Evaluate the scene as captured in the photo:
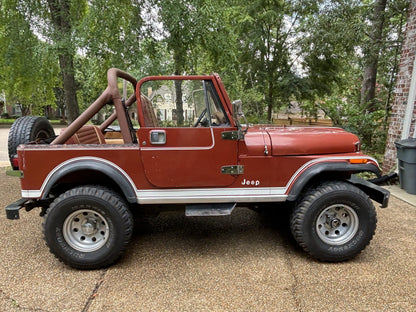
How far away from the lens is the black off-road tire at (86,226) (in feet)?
9.09

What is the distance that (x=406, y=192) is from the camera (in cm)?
516

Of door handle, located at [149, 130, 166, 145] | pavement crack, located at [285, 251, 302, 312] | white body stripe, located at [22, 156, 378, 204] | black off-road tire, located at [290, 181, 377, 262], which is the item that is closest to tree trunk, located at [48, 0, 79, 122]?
door handle, located at [149, 130, 166, 145]

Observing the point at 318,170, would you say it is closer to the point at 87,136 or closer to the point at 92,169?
the point at 92,169

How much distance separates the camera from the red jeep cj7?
2775mm

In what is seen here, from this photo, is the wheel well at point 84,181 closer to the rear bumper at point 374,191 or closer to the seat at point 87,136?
the seat at point 87,136

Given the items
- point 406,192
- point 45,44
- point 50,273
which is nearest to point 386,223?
point 406,192

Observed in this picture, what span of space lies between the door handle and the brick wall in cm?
482

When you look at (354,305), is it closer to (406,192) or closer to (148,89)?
(148,89)

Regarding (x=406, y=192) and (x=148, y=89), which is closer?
(x=148, y=89)

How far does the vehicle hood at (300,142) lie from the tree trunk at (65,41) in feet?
14.5

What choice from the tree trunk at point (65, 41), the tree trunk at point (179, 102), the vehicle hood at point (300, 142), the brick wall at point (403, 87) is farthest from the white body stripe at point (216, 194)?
the tree trunk at point (65, 41)

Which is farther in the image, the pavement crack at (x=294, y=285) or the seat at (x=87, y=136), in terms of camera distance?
the seat at (x=87, y=136)

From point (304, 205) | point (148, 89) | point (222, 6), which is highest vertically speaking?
point (222, 6)

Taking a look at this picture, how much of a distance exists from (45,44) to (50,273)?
475 centimetres
